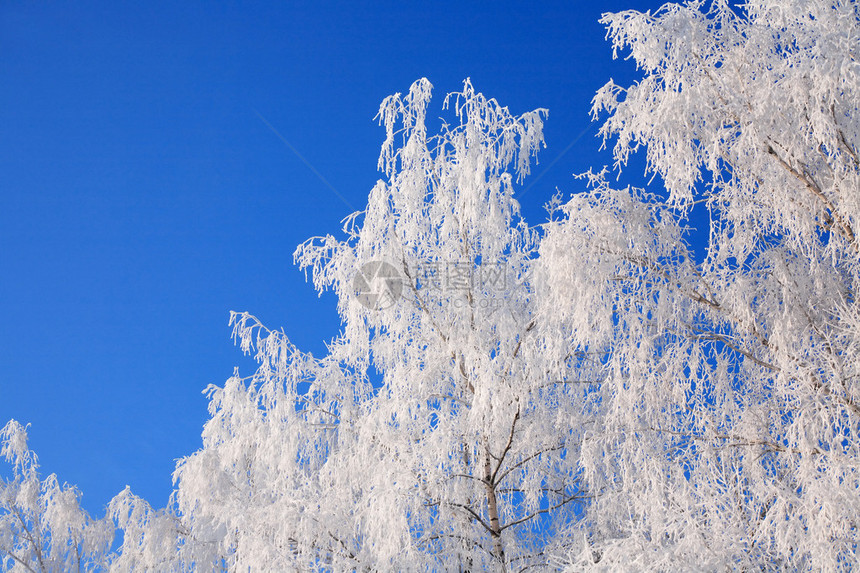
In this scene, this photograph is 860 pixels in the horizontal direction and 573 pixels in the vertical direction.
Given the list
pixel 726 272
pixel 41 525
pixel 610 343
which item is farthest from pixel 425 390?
pixel 41 525

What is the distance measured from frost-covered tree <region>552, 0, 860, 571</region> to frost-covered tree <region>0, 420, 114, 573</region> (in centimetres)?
635

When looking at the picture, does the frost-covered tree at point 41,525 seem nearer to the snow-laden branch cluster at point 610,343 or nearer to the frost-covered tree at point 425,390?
the snow-laden branch cluster at point 610,343

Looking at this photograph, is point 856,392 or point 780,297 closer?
point 856,392

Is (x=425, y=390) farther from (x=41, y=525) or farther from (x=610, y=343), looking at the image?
(x=41, y=525)

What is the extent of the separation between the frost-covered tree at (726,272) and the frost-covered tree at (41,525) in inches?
250

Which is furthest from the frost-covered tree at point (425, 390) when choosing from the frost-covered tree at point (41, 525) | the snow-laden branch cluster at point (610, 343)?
the frost-covered tree at point (41, 525)

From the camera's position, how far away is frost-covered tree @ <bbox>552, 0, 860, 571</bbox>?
14.2 feet

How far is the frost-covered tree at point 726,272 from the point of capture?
4.34 meters

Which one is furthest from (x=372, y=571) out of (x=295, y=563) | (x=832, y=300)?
(x=832, y=300)

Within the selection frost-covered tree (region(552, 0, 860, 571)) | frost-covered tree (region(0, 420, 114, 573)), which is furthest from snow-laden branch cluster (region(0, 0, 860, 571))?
frost-covered tree (region(0, 420, 114, 573))

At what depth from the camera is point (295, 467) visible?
21.1 feet

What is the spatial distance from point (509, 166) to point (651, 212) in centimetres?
163

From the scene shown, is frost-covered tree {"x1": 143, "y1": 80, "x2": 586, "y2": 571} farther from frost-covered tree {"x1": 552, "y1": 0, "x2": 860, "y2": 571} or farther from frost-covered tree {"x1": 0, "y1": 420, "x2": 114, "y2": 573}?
frost-covered tree {"x1": 0, "y1": 420, "x2": 114, "y2": 573}

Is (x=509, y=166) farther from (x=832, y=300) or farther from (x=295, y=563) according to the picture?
(x=295, y=563)
